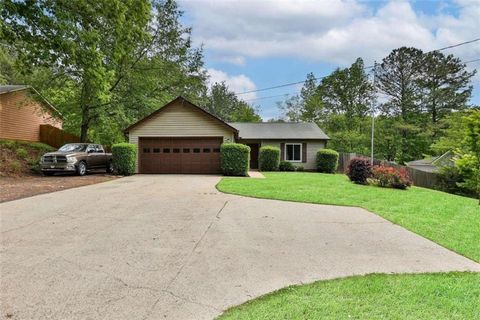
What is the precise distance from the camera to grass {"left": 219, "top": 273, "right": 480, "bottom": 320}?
3.26 metres

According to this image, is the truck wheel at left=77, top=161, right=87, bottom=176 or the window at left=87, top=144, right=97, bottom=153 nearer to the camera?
the truck wheel at left=77, top=161, right=87, bottom=176

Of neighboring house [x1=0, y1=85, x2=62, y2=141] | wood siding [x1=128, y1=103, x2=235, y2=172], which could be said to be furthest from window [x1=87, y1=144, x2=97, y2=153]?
neighboring house [x1=0, y1=85, x2=62, y2=141]

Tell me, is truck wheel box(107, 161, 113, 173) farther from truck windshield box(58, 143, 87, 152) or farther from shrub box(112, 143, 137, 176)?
truck windshield box(58, 143, 87, 152)

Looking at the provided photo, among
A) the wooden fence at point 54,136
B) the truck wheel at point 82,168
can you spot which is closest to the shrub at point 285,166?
the truck wheel at point 82,168

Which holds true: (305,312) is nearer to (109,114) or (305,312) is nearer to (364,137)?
(109,114)

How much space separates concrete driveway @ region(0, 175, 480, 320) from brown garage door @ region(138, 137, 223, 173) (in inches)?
436

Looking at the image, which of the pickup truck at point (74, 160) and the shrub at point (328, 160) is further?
the shrub at point (328, 160)

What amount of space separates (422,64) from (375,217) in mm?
34980

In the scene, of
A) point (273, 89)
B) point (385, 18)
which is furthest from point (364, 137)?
point (385, 18)

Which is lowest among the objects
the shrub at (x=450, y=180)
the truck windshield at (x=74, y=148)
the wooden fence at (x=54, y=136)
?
the shrub at (x=450, y=180)

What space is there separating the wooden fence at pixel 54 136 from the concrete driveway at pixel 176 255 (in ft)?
57.6

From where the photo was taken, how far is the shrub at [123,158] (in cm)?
1853

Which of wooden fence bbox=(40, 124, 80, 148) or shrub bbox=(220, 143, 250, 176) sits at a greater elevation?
wooden fence bbox=(40, 124, 80, 148)

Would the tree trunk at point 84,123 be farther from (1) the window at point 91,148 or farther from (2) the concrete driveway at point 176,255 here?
(2) the concrete driveway at point 176,255
